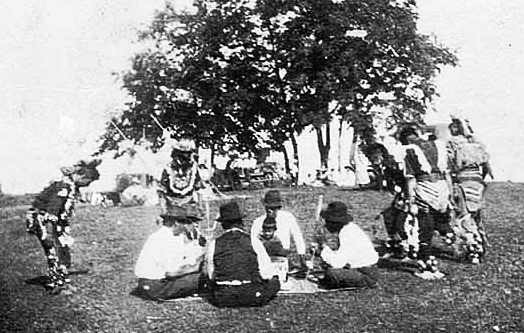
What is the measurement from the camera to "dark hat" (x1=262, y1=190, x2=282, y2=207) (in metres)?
5.96

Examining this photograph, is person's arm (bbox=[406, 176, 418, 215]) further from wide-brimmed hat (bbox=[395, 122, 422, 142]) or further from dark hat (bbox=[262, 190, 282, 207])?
dark hat (bbox=[262, 190, 282, 207])

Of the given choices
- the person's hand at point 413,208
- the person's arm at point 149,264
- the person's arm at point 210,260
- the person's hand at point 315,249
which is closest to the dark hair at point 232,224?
the person's arm at point 210,260

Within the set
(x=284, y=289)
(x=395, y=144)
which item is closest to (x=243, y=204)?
(x=284, y=289)

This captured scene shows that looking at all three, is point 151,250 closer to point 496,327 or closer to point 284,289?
point 284,289

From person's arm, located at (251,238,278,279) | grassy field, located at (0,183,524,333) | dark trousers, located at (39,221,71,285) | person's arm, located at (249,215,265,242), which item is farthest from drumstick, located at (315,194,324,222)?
dark trousers, located at (39,221,71,285)

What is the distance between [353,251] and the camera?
233 inches

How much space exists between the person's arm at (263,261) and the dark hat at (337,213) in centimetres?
59

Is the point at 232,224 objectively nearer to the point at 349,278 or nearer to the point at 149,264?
the point at 149,264

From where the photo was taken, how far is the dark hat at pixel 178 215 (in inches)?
230

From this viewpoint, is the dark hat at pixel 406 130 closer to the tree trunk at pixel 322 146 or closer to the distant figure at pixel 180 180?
the tree trunk at pixel 322 146

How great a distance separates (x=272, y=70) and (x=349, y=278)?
1.58 metres

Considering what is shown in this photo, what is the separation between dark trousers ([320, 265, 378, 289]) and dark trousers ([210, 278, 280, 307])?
51cm

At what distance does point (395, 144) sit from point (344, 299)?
4.11 ft

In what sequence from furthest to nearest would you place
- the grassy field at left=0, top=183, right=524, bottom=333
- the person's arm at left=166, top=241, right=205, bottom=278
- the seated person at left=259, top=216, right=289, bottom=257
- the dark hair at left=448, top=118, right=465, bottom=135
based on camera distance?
the dark hair at left=448, top=118, right=465, bottom=135, the seated person at left=259, top=216, right=289, bottom=257, the person's arm at left=166, top=241, right=205, bottom=278, the grassy field at left=0, top=183, right=524, bottom=333
